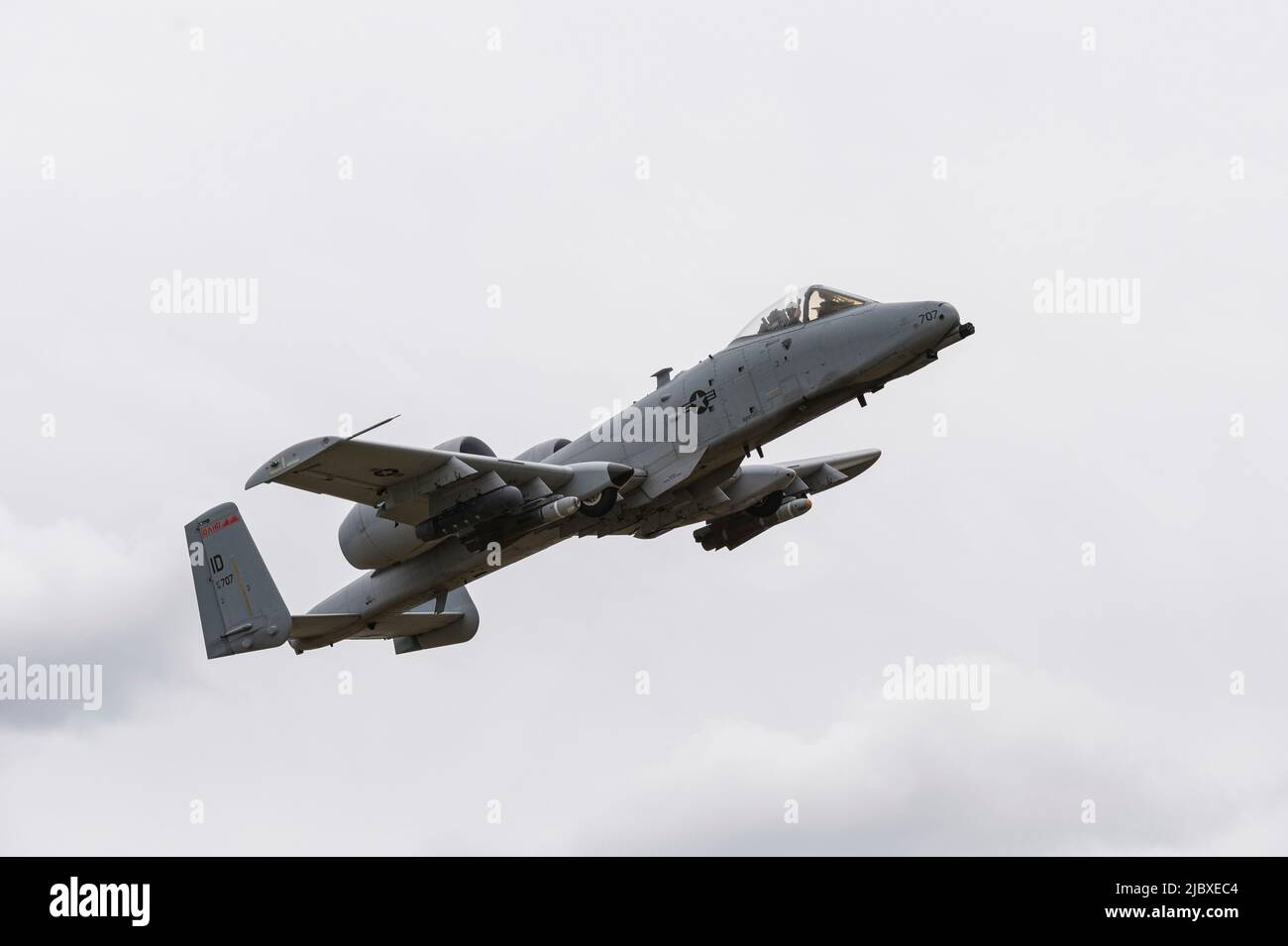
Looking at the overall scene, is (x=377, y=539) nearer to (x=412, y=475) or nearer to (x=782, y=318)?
(x=412, y=475)

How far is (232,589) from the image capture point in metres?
36.5

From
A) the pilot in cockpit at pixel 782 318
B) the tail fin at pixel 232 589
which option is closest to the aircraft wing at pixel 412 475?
the tail fin at pixel 232 589

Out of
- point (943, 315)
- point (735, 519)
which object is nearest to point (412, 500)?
point (735, 519)

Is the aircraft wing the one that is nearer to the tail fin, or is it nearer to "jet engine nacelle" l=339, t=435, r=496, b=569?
"jet engine nacelle" l=339, t=435, r=496, b=569

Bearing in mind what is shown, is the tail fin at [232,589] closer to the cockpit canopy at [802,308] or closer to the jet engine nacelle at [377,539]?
the jet engine nacelle at [377,539]

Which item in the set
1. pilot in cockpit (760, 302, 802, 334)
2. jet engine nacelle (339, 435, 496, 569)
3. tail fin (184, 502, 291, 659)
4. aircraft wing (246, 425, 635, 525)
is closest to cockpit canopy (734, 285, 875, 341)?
pilot in cockpit (760, 302, 802, 334)

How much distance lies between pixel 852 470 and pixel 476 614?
9239 mm

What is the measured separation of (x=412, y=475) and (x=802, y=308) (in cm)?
824

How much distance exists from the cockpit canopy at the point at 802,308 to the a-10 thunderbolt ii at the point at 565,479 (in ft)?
0.13

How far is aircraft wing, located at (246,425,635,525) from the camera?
32.3 meters

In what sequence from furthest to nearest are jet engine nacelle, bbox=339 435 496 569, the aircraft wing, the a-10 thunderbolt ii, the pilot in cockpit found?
jet engine nacelle, bbox=339 435 496 569
the pilot in cockpit
the a-10 thunderbolt ii
the aircraft wing

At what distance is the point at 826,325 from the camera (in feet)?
111

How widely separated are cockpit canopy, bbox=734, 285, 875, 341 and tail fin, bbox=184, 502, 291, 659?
1110cm

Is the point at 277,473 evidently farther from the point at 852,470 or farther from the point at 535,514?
the point at 852,470
